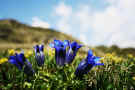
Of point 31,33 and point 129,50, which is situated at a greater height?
point 31,33

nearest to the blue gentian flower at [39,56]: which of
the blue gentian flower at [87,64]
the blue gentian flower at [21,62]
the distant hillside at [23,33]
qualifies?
the blue gentian flower at [21,62]

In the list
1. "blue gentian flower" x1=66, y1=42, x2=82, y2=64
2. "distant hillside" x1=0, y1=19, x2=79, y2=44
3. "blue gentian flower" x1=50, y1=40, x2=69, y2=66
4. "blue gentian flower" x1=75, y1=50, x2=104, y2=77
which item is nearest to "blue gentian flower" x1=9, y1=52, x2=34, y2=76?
"blue gentian flower" x1=50, y1=40, x2=69, y2=66

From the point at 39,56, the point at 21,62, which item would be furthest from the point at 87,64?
the point at 21,62

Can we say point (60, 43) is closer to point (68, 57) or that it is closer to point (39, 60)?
point (68, 57)

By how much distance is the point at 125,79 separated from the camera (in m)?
2.45

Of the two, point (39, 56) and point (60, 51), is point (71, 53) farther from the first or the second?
point (39, 56)

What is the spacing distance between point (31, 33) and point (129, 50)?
25.1 ft

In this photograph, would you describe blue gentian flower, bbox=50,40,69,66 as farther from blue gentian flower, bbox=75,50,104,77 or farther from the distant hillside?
the distant hillside

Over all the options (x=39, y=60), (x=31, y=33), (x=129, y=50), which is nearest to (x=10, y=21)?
(x=31, y=33)

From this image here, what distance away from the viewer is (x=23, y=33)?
12.8m

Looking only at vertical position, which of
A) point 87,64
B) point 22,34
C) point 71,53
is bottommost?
point 87,64

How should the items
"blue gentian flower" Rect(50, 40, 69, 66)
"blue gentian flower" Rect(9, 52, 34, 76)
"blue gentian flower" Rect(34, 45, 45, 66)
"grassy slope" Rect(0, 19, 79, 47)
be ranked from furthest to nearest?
"grassy slope" Rect(0, 19, 79, 47) < "blue gentian flower" Rect(34, 45, 45, 66) < "blue gentian flower" Rect(50, 40, 69, 66) < "blue gentian flower" Rect(9, 52, 34, 76)

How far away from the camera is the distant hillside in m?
12.1

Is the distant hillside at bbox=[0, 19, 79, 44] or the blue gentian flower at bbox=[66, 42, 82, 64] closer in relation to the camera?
the blue gentian flower at bbox=[66, 42, 82, 64]
